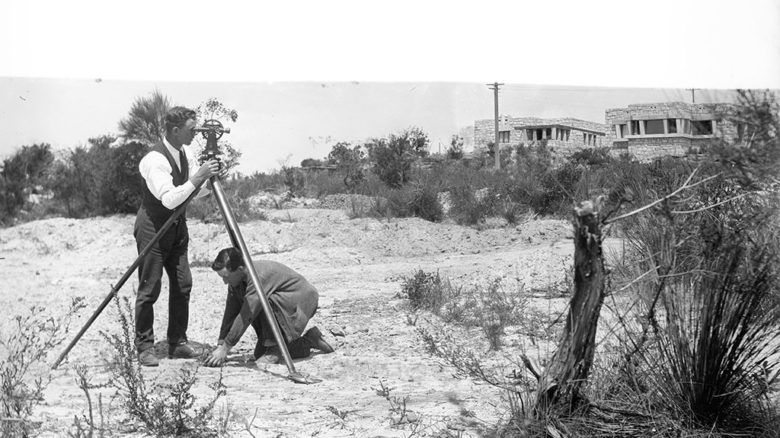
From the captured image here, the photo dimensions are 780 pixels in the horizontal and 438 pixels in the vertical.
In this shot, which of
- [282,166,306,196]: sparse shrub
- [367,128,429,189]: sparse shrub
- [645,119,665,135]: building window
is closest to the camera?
[645,119,665,135]: building window

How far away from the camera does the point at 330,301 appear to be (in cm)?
705

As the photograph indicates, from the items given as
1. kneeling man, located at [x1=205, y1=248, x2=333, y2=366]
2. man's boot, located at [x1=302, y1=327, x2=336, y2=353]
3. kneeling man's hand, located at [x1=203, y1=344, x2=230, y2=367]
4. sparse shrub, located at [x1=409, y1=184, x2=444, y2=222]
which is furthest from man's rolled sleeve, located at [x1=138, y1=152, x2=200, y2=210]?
sparse shrub, located at [x1=409, y1=184, x2=444, y2=222]

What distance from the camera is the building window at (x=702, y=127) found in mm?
2596

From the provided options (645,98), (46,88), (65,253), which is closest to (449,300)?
(46,88)

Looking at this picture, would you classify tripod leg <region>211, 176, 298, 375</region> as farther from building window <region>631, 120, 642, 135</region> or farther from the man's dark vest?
building window <region>631, 120, 642, 135</region>

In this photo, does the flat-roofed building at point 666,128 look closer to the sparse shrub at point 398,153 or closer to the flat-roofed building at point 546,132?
the flat-roofed building at point 546,132

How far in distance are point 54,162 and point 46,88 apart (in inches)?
458

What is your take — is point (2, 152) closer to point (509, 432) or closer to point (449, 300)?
point (449, 300)

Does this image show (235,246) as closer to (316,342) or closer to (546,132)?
(316,342)

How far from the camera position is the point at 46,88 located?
783cm

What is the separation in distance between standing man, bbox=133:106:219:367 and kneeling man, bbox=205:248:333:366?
33 centimetres

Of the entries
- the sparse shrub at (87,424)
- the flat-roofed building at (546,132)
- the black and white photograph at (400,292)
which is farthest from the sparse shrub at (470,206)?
the sparse shrub at (87,424)

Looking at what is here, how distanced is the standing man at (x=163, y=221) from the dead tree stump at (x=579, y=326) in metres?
2.32

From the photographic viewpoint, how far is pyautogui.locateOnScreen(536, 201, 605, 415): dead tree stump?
8.83 feet
